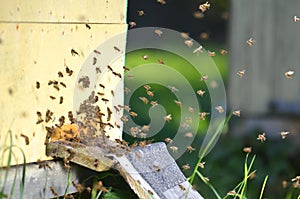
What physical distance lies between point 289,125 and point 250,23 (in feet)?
3.54

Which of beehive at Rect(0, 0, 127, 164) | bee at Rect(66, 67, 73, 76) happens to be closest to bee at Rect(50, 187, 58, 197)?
beehive at Rect(0, 0, 127, 164)

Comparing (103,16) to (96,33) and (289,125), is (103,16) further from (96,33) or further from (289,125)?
(289,125)

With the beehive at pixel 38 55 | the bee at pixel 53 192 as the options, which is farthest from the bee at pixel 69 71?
the bee at pixel 53 192

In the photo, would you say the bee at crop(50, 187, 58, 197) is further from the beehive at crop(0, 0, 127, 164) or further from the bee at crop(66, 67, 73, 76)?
the bee at crop(66, 67, 73, 76)

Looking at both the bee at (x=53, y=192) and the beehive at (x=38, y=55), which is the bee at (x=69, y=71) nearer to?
the beehive at (x=38, y=55)

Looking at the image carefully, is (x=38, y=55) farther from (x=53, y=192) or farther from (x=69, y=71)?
(x=53, y=192)

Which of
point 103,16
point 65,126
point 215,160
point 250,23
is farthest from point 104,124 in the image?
point 250,23

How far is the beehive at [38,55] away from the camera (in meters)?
2.80

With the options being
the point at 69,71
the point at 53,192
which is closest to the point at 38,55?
the point at 69,71

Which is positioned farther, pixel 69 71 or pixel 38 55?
pixel 69 71

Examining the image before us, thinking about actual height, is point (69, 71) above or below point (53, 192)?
above

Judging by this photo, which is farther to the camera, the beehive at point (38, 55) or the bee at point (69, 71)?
the bee at point (69, 71)

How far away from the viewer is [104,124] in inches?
126

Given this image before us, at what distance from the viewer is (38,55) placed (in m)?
2.90
